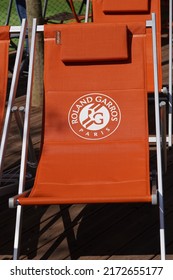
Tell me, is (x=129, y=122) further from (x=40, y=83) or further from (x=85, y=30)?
(x=40, y=83)

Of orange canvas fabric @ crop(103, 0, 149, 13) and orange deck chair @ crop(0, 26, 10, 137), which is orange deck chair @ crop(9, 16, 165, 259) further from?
orange canvas fabric @ crop(103, 0, 149, 13)

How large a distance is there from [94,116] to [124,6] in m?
1.75

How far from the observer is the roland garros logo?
4.06 metres

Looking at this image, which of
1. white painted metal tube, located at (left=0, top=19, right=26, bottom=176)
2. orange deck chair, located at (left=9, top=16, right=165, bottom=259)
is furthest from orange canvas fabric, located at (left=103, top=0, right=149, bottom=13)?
white painted metal tube, located at (left=0, top=19, right=26, bottom=176)

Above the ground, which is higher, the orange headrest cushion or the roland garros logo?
the orange headrest cushion

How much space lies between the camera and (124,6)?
5.59m

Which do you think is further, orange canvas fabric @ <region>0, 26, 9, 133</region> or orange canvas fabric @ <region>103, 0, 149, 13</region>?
orange canvas fabric @ <region>103, 0, 149, 13</region>

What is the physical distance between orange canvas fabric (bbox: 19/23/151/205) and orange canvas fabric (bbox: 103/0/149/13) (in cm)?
143

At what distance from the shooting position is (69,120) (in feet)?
13.5

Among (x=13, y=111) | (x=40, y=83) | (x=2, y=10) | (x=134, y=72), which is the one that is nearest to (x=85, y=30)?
(x=134, y=72)

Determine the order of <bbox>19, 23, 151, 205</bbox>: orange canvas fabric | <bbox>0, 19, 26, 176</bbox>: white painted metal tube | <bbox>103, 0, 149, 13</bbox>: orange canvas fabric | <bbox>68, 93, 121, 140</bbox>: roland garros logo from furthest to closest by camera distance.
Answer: <bbox>103, 0, 149, 13</bbox>: orange canvas fabric < <bbox>68, 93, 121, 140</bbox>: roland garros logo < <bbox>19, 23, 151, 205</bbox>: orange canvas fabric < <bbox>0, 19, 26, 176</bbox>: white painted metal tube

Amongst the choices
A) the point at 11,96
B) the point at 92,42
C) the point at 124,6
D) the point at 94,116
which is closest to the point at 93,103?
the point at 94,116

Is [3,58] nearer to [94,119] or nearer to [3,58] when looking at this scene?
[3,58]

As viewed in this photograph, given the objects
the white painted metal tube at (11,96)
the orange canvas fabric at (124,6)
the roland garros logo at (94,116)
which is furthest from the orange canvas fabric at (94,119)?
the orange canvas fabric at (124,6)
